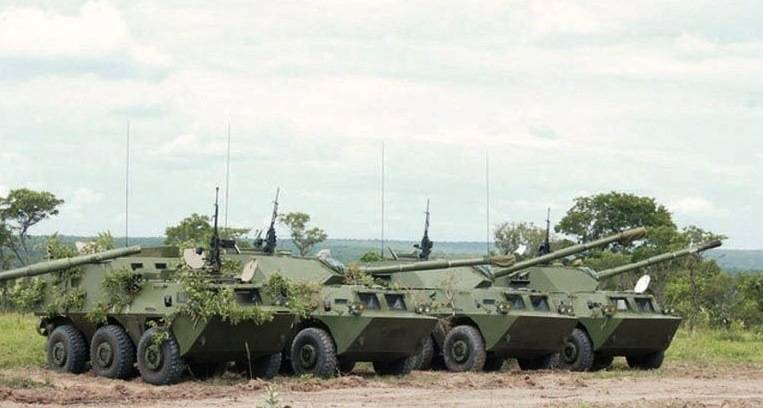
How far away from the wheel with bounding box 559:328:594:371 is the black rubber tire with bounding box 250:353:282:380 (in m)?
6.44

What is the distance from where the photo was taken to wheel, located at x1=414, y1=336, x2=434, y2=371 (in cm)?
2633

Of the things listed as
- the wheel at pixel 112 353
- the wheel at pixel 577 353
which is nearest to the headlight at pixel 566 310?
the wheel at pixel 577 353

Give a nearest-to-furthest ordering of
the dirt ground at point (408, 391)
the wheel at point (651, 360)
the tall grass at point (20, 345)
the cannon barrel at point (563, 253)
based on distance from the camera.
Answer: the dirt ground at point (408, 391), the tall grass at point (20, 345), the wheel at point (651, 360), the cannon barrel at point (563, 253)

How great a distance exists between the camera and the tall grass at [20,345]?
25484 millimetres

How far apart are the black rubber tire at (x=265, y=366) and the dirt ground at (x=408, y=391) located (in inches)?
12.9

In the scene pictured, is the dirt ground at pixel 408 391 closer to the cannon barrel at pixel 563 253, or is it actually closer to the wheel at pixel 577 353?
the wheel at pixel 577 353

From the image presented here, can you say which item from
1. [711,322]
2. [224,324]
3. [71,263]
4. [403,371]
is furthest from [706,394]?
[711,322]

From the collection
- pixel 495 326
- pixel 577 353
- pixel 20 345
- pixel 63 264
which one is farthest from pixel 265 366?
pixel 577 353

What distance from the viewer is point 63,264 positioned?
2205 cm

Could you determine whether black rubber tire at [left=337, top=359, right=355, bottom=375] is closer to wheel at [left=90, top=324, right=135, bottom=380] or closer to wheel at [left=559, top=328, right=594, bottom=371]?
wheel at [left=90, top=324, right=135, bottom=380]

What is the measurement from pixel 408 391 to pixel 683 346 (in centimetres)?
1375

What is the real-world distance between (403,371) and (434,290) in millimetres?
2627

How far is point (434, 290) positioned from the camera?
26969 millimetres

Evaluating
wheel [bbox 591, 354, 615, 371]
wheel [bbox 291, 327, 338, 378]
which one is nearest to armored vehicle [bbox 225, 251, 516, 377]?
wheel [bbox 291, 327, 338, 378]
